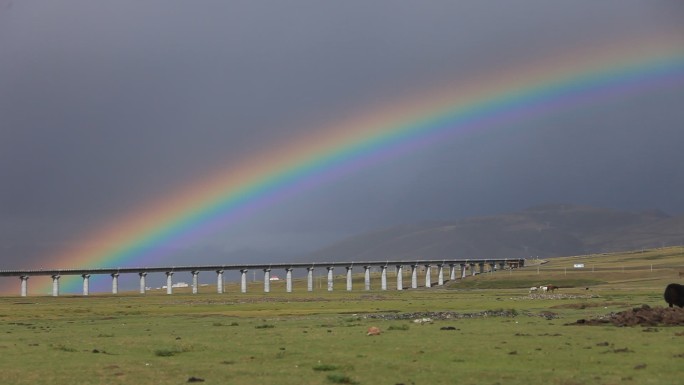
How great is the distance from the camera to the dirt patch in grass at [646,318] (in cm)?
4650

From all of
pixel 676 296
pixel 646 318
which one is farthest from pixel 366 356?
pixel 676 296

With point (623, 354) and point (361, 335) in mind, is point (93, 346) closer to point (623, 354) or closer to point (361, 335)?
point (361, 335)

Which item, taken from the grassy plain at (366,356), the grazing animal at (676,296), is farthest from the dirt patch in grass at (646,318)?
the grazing animal at (676,296)

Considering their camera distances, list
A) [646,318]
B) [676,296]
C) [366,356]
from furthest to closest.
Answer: [676,296]
[646,318]
[366,356]

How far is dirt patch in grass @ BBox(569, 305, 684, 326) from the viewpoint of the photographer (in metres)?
46.5

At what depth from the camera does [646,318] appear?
47406 mm

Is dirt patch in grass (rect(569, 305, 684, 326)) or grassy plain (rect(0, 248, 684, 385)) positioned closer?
grassy plain (rect(0, 248, 684, 385))

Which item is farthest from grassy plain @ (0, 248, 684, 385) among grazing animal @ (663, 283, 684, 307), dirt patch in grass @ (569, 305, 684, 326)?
grazing animal @ (663, 283, 684, 307)

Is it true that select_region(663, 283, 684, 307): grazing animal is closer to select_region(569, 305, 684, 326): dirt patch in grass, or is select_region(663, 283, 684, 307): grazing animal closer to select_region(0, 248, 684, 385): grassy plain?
select_region(569, 305, 684, 326): dirt patch in grass

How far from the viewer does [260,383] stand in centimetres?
2775

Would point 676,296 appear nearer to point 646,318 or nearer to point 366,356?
point 646,318

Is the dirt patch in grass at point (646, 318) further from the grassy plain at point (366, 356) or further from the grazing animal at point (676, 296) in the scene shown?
the grazing animal at point (676, 296)

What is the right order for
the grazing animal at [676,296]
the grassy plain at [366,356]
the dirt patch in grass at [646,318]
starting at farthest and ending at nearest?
the grazing animal at [676,296]
the dirt patch in grass at [646,318]
the grassy plain at [366,356]

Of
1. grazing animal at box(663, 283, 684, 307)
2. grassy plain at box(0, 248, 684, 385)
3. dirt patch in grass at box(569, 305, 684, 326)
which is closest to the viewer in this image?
grassy plain at box(0, 248, 684, 385)
